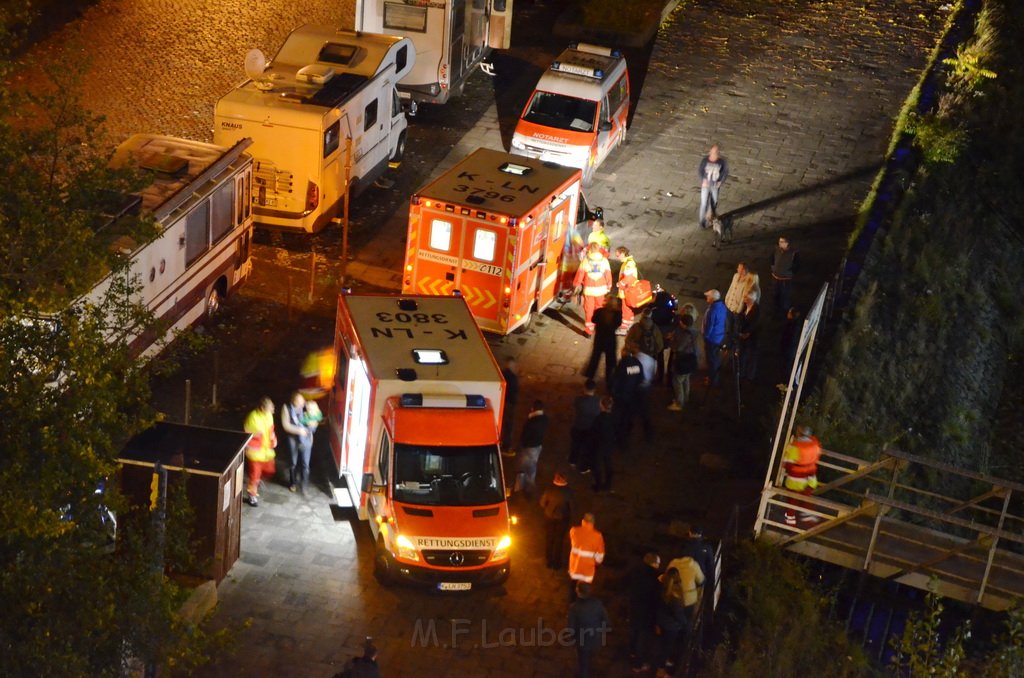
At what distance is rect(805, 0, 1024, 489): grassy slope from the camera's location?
24266 mm

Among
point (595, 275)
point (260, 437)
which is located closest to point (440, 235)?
point (595, 275)

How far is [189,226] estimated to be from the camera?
Answer: 20641mm

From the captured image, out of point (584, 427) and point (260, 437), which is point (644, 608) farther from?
point (260, 437)

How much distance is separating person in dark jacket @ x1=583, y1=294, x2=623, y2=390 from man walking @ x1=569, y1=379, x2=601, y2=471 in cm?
166

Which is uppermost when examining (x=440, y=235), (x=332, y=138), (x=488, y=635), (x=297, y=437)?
(x=332, y=138)

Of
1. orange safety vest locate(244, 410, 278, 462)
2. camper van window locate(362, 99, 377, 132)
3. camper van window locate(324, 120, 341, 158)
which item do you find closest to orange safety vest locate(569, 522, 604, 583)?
orange safety vest locate(244, 410, 278, 462)

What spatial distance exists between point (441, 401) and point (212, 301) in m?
6.83

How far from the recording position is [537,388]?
21391mm

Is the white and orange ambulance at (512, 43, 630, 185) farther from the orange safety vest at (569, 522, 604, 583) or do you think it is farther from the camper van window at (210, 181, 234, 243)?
the orange safety vest at (569, 522, 604, 583)

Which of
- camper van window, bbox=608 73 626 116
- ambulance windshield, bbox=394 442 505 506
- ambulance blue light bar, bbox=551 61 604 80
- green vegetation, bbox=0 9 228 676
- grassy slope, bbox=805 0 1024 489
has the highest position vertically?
green vegetation, bbox=0 9 228 676

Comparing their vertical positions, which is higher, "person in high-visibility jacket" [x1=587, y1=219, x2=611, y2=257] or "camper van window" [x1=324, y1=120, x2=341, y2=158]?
"camper van window" [x1=324, y1=120, x2=341, y2=158]

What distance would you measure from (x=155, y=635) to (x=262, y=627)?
455 centimetres

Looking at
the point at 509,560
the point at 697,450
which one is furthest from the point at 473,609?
the point at 697,450

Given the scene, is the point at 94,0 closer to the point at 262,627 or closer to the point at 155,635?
the point at 262,627
